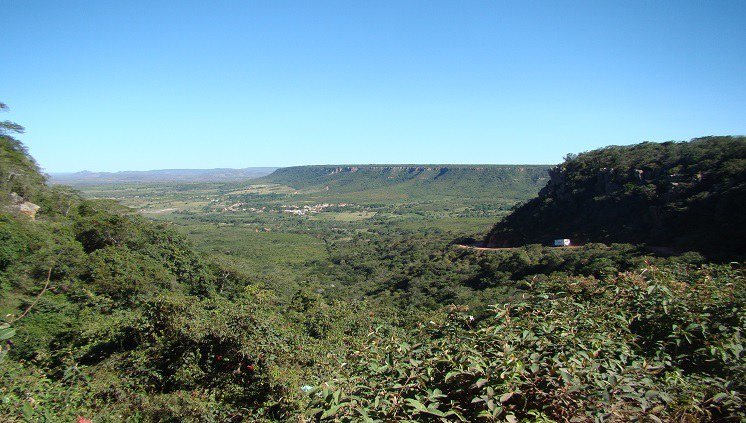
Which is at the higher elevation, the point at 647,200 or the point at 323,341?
the point at 647,200

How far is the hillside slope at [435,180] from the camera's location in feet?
380

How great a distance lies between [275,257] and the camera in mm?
53375

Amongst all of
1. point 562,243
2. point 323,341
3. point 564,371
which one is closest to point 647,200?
point 562,243

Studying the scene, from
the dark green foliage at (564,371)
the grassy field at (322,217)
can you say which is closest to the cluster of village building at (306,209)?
the grassy field at (322,217)

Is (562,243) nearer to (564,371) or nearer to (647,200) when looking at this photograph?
(647,200)

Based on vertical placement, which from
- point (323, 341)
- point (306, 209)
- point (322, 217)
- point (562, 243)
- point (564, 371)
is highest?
point (564, 371)

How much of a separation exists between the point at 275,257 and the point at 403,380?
53.0 meters

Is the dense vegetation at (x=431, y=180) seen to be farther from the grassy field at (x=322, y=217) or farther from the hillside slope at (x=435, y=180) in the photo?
the grassy field at (x=322, y=217)

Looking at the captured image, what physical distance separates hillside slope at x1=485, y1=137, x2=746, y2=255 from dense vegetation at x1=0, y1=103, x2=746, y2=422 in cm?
285

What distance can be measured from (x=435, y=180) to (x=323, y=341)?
130270 mm

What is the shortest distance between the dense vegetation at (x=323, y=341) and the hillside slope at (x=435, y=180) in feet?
300

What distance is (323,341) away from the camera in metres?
11.5

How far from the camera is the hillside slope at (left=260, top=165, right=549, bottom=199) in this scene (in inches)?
4564

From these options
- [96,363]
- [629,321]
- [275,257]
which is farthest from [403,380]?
[275,257]
